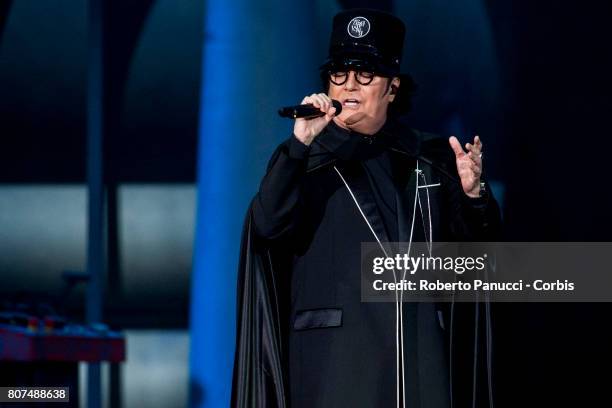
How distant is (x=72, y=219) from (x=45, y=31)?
69cm

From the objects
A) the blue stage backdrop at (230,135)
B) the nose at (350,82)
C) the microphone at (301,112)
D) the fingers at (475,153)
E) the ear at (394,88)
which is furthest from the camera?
the blue stage backdrop at (230,135)

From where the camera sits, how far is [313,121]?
8.28 feet

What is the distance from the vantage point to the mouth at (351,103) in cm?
277

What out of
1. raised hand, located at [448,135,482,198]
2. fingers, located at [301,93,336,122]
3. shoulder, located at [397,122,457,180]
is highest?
fingers, located at [301,93,336,122]

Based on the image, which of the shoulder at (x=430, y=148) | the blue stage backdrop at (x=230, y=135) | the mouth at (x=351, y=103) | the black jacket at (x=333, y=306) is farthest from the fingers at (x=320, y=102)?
the blue stage backdrop at (x=230, y=135)

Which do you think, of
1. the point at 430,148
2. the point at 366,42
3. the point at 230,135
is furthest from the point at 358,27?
the point at 230,135

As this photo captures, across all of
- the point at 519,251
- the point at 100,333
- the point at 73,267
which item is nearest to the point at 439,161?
the point at 519,251

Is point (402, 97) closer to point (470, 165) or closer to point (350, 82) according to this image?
point (350, 82)

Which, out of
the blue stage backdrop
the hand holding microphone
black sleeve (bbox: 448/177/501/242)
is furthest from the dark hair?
the blue stage backdrop

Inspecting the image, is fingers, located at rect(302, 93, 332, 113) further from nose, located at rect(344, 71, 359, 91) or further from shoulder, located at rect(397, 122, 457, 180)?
shoulder, located at rect(397, 122, 457, 180)

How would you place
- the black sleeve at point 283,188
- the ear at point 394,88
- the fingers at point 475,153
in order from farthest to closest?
the ear at point 394,88, the fingers at point 475,153, the black sleeve at point 283,188

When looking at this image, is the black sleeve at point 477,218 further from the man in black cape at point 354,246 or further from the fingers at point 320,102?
the fingers at point 320,102

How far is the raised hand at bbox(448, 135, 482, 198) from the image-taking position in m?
2.65

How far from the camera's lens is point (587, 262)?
12.7ft
